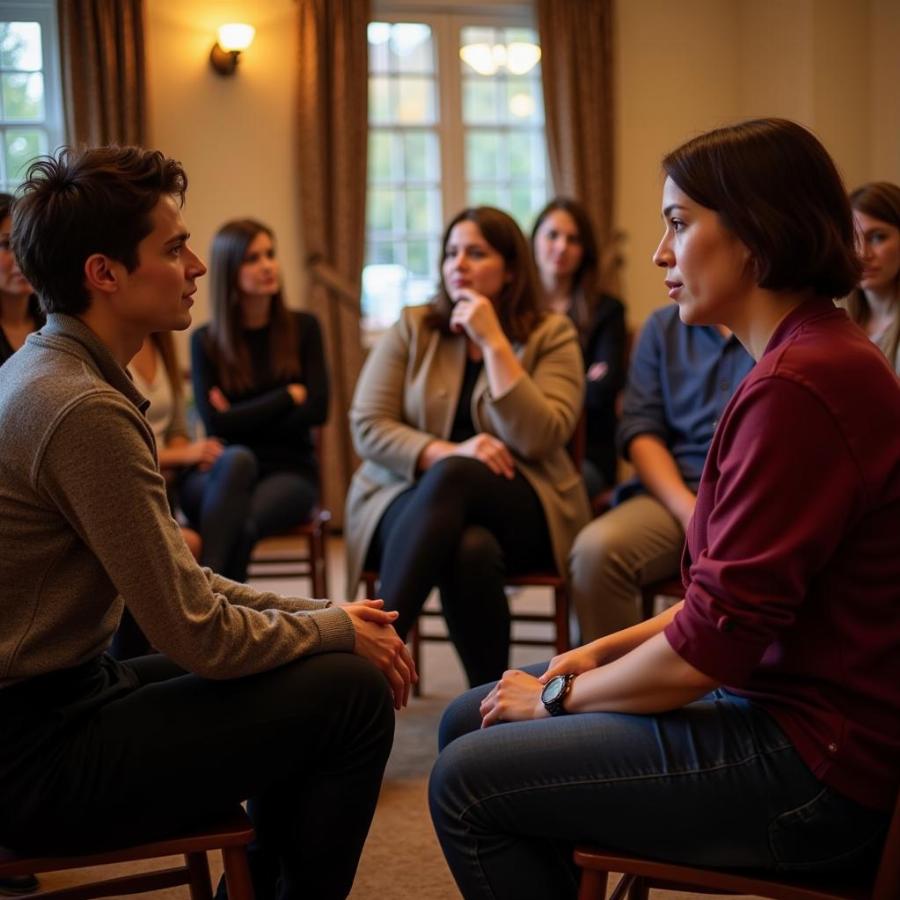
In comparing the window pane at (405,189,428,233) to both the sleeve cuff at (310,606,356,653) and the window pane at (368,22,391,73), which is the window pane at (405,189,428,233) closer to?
the window pane at (368,22,391,73)

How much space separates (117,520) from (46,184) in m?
0.44

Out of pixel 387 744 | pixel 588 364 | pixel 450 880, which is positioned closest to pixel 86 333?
pixel 387 744

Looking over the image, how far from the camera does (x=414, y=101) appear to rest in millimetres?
5770

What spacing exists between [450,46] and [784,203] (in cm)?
486

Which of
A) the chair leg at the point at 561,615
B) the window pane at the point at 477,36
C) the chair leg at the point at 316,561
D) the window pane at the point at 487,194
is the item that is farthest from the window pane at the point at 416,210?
the chair leg at the point at 561,615

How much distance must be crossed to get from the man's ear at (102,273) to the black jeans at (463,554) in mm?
1111

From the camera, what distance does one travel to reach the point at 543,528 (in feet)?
8.63

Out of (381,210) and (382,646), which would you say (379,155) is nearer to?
(381,210)

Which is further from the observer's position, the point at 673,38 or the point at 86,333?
the point at 673,38

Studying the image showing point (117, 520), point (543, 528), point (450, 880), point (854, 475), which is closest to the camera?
point (854, 475)

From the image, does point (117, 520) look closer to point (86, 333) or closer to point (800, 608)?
point (86, 333)

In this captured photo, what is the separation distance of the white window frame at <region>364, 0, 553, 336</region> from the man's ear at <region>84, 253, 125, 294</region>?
170 inches

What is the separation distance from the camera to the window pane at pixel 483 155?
19.3 ft

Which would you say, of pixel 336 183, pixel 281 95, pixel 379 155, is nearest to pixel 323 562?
pixel 336 183
